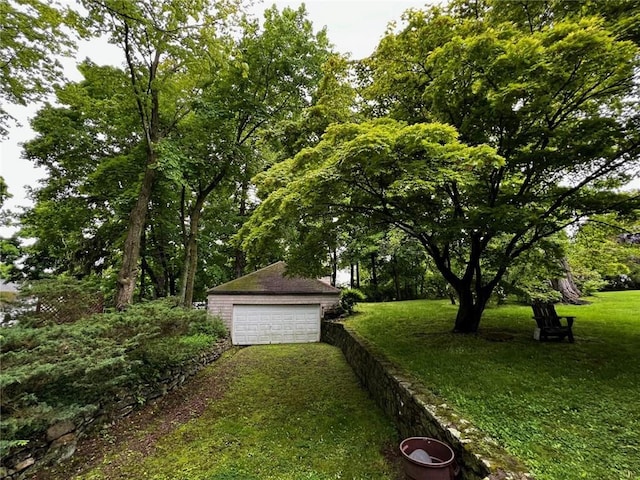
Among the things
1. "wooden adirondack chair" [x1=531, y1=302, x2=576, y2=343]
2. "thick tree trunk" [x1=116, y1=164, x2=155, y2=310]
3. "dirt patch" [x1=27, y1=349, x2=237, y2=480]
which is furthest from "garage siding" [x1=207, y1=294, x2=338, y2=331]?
"wooden adirondack chair" [x1=531, y1=302, x2=576, y2=343]

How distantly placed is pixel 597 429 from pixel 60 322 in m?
7.32

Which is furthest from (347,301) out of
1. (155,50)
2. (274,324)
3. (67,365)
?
(155,50)

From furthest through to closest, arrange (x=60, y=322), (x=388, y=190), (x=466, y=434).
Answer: (x=388, y=190) → (x=60, y=322) → (x=466, y=434)

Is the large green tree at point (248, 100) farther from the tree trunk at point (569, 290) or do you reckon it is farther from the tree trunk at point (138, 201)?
the tree trunk at point (569, 290)

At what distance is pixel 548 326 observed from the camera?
6562 mm

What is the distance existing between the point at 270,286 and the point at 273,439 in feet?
25.6

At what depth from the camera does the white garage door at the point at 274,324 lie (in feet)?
38.3

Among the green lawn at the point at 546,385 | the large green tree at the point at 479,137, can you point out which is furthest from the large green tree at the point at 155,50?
the green lawn at the point at 546,385

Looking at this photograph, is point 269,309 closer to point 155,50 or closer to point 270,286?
point 270,286

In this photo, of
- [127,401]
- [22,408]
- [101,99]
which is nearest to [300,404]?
[127,401]

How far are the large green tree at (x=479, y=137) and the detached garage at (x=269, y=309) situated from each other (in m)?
6.19

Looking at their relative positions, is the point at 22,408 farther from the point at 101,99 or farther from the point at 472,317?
the point at 101,99

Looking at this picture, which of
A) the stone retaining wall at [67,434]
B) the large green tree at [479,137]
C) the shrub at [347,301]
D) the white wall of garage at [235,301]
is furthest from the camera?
the shrub at [347,301]

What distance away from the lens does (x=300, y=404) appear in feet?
18.9
